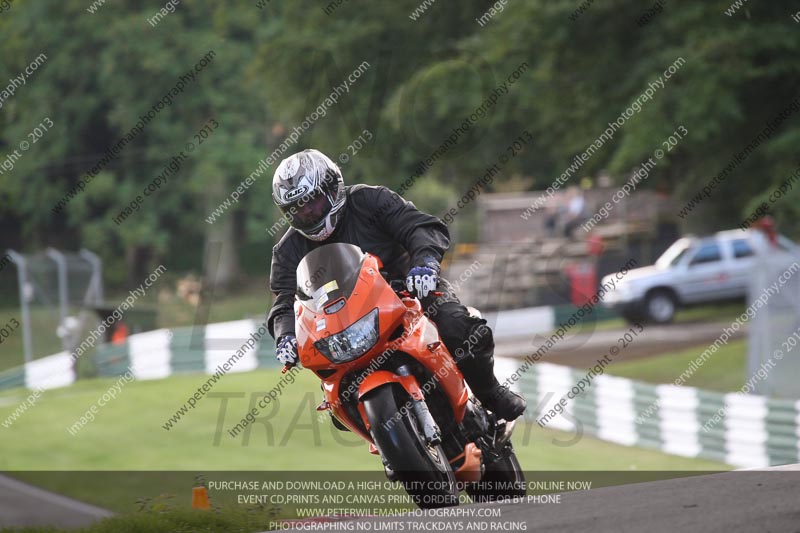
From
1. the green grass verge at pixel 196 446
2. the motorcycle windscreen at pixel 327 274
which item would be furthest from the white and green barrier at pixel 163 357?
the motorcycle windscreen at pixel 327 274

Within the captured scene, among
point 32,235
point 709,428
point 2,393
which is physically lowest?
point 32,235

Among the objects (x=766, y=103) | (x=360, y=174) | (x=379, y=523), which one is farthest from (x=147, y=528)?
(x=360, y=174)

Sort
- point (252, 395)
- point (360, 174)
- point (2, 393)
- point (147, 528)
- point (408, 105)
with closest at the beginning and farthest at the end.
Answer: point (147, 528) < point (252, 395) < point (2, 393) < point (408, 105) < point (360, 174)

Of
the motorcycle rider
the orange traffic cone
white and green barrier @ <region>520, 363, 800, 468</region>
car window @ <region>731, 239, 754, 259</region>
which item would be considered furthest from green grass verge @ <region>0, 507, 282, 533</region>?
car window @ <region>731, 239, 754, 259</region>

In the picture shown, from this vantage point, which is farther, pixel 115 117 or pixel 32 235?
pixel 32 235

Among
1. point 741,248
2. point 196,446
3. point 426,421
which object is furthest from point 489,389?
point 741,248

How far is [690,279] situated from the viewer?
80.9 ft

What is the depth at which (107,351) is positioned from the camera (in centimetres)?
2009

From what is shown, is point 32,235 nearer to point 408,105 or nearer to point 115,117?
point 115,117

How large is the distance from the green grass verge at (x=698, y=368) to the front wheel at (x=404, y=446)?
12141 millimetres

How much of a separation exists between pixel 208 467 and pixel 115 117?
27.5 metres

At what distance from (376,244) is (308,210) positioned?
608 mm

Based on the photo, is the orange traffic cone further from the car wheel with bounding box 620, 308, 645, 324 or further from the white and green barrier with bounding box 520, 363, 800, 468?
the car wheel with bounding box 620, 308, 645, 324

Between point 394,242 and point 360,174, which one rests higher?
point 394,242
